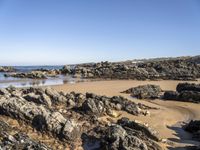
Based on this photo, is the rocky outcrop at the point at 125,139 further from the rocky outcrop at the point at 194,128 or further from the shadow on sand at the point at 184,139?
the rocky outcrop at the point at 194,128

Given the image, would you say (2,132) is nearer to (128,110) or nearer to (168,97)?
(128,110)

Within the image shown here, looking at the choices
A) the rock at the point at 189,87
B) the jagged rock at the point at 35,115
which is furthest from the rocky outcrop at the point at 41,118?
the rock at the point at 189,87

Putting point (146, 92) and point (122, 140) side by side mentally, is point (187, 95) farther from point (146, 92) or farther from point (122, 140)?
point (122, 140)

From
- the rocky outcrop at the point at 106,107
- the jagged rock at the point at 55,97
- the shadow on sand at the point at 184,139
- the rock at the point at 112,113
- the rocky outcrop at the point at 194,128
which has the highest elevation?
the jagged rock at the point at 55,97

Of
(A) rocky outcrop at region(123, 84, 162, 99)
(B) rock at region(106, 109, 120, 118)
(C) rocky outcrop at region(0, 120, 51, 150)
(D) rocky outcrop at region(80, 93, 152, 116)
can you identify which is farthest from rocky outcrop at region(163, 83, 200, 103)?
(C) rocky outcrop at region(0, 120, 51, 150)

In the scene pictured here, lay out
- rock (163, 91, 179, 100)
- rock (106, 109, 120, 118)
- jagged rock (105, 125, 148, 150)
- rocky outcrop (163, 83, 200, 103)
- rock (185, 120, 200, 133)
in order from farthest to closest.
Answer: rock (163, 91, 179, 100) → rocky outcrop (163, 83, 200, 103) → rock (106, 109, 120, 118) → rock (185, 120, 200, 133) → jagged rock (105, 125, 148, 150)

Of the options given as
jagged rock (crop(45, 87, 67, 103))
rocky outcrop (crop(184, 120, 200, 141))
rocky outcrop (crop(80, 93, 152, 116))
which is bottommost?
rocky outcrop (crop(184, 120, 200, 141))

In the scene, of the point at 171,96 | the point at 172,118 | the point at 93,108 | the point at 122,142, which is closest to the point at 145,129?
the point at 122,142

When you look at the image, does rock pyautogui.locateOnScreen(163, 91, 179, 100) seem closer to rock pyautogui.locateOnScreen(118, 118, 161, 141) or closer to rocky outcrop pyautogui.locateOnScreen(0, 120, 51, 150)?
rock pyautogui.locateOnScreen(118, 118, 161, 141)

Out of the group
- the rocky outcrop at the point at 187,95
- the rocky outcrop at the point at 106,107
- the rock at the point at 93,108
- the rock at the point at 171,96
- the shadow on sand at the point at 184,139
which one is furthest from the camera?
the rock at the point at 171,96

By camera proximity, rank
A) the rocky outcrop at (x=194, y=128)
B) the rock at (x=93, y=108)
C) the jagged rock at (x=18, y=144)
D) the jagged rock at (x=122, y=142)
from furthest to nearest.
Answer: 1. the rock at (x=93, y=108)
2. the rocky outcrop at (x=194, y=128)
3. the jagged rock at (x=122, y=142)
4. the jagged rock at (x=18, y=144)

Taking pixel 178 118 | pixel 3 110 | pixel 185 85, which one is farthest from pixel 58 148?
pixel 185 85

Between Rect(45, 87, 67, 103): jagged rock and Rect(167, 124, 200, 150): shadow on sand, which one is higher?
Rect(45, 87, 67, 103): jagged rock

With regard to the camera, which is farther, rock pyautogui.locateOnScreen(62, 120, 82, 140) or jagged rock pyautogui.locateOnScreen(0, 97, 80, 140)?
jagged rock pyautogui.locateOnScreen(0, 97, 80, 140)
